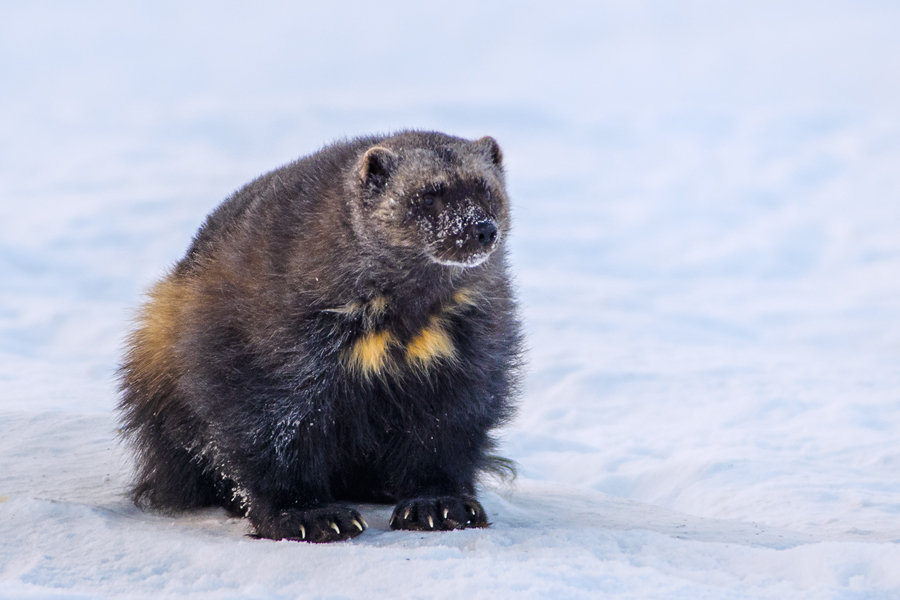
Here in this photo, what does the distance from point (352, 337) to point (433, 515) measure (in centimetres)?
71

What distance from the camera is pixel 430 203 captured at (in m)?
3.54

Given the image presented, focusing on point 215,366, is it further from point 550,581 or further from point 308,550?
point 550,581

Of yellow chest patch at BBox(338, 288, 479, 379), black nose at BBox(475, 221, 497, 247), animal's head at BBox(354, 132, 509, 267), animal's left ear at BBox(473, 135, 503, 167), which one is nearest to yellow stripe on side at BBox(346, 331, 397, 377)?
yellow chest patch at BBox(338, 288, 479, 379)

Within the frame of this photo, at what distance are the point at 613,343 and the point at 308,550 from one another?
662 cm

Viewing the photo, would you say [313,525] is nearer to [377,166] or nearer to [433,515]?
[433,515]

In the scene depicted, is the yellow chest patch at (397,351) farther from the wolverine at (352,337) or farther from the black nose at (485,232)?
the black nose at (485,232)

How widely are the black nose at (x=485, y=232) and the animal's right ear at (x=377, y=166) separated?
38cm

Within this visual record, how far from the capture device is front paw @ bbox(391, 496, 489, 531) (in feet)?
12.0

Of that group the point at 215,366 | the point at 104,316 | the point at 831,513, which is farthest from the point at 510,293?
the point at 104,316

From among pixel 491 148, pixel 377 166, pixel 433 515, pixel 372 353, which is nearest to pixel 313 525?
pixel 433 515

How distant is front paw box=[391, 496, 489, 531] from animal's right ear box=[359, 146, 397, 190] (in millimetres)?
1120

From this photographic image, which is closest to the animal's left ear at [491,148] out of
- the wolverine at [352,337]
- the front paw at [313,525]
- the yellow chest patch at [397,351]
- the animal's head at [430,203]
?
the wolverine at [352,337]

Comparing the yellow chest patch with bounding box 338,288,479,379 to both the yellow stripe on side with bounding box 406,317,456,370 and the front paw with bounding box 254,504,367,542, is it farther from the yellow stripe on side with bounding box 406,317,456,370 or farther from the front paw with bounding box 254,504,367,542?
the front paw with bounding box 254,504,367,542

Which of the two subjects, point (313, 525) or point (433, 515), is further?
point (433, 515)
